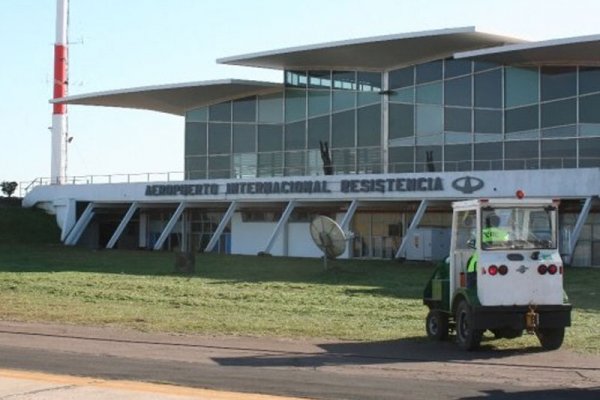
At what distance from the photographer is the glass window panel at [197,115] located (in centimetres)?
5769

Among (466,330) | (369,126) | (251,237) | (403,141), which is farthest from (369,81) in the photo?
(466,330)

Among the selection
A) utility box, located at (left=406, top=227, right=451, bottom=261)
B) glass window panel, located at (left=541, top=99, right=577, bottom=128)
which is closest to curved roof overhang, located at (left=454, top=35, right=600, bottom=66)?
glass window panel, located at (left=541, top=99, right=577, bottom=128)

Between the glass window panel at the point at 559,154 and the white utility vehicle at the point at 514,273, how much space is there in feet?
92.0

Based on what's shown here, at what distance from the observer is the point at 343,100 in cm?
5050

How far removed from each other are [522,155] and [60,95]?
40012 mm

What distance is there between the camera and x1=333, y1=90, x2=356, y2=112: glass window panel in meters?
49.9

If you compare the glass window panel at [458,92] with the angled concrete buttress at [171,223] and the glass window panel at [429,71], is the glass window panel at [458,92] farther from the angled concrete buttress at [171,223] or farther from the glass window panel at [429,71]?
the angled concrete buttress at [171,223]

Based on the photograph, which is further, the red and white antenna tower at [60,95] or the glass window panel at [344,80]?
the red and white antenna tower at [60,95]

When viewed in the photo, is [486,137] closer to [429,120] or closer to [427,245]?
[429,120]

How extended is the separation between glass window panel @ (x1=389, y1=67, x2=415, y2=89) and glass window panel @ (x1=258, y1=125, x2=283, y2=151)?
26.7 ft

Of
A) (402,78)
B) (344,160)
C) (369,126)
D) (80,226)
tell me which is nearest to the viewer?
(402,78)

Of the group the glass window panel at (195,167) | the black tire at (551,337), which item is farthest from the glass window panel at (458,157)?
the black tire at (551,337)

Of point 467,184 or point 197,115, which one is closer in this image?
point 467,184

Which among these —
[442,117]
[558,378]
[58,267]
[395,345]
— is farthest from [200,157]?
[558,378]
